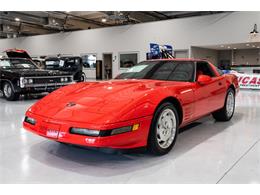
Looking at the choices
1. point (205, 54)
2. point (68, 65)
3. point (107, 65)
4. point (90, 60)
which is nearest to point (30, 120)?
point (68, 65)

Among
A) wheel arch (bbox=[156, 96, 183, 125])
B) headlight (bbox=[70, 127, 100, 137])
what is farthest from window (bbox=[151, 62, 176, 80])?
headlight (bbox=[70, 127, 100, 137])

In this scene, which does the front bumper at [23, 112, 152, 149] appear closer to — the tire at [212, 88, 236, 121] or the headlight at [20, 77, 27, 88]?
the tire at [212, 88, 236, 121]

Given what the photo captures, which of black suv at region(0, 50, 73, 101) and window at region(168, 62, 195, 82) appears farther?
black suv at region(0, 50, 73, 101)

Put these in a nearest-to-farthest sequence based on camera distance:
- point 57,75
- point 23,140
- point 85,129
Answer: point 85,129 < point 23,140 < point 57,75

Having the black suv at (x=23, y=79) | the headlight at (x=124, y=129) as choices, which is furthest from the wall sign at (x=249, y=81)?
the headlight at (x=124, y=129)

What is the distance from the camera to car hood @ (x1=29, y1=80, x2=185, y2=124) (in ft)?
7.88

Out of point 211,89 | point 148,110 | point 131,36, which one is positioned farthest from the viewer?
point 131,36

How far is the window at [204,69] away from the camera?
12.5ft

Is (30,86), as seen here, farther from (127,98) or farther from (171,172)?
(171,172)

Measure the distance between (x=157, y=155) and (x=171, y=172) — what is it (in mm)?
393

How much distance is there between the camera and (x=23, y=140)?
3412mm

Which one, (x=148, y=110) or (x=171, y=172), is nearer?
(x=171, y=172)

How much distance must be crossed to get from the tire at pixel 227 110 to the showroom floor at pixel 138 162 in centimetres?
73
